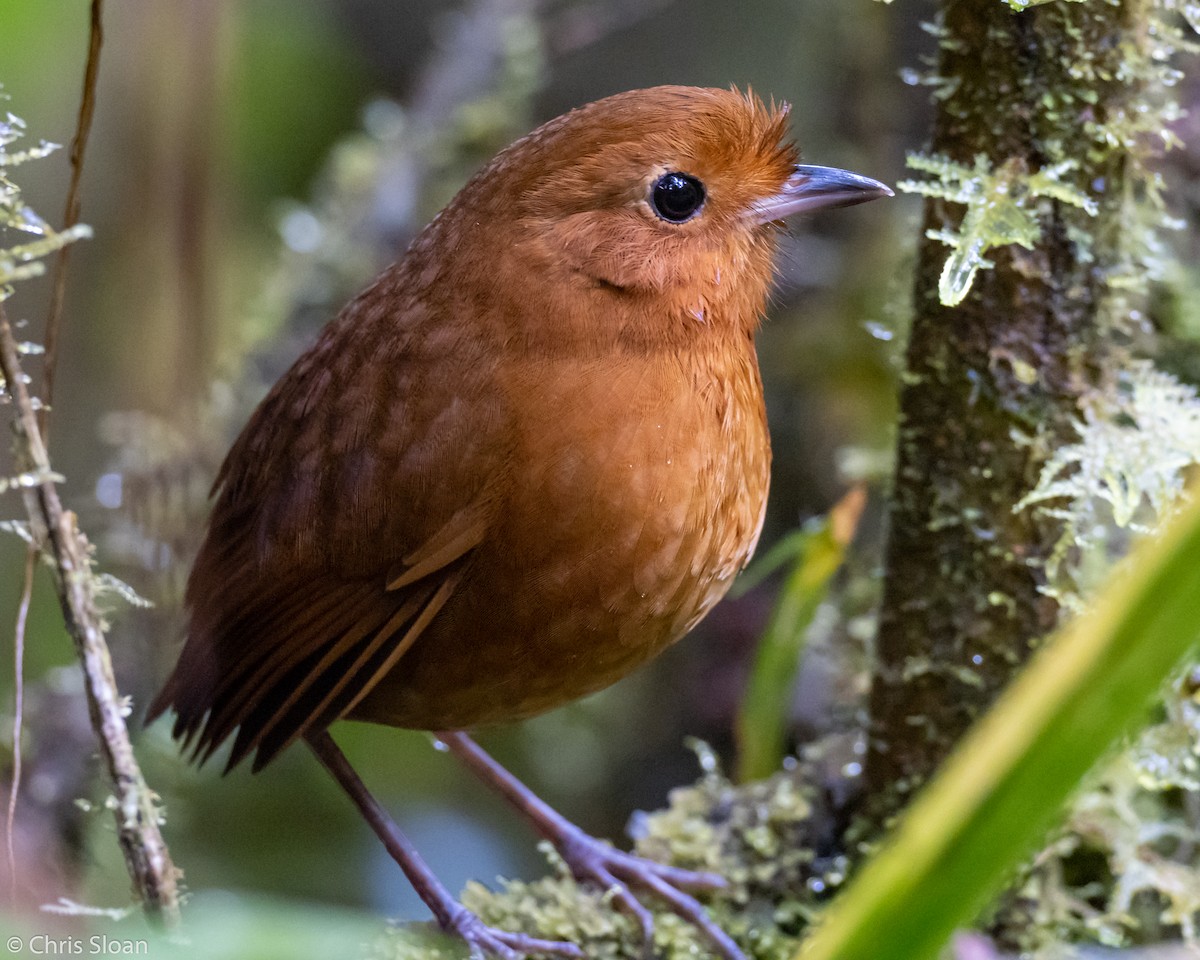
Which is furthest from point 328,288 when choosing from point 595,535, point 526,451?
point 595,535

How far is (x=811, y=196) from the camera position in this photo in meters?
2.06

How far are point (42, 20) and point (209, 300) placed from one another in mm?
1140

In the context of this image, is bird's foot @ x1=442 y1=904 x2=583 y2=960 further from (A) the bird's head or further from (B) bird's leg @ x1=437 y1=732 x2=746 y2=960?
(A) the bird's head

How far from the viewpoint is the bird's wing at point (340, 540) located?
6.14 feet

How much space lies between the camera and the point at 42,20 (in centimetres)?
298

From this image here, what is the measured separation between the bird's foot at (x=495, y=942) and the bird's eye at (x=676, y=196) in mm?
1267

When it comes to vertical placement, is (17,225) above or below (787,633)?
above

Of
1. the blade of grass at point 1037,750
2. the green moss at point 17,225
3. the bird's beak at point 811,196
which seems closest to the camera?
the blade of grass at point 1037,750

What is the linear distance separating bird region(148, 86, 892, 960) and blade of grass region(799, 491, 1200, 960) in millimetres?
878

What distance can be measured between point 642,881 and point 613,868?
88 millimetres

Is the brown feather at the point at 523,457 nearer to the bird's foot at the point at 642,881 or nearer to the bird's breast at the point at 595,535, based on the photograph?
the bird's breast at the point at 595,535

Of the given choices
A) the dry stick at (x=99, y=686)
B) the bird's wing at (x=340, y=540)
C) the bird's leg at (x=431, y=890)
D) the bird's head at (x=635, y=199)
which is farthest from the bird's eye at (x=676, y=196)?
the bird's leg at (x=431, y=890)

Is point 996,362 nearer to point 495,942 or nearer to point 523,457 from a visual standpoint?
point 523,457

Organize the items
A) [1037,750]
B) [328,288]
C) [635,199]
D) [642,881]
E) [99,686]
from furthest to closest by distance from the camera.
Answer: [328,288]
[642,881]
[635,199]
[99,686]
[1037,750]
